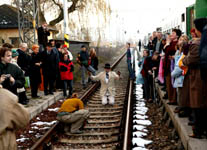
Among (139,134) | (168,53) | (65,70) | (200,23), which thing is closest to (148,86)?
(168,53)

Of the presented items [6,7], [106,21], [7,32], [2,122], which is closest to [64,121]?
[2,122]

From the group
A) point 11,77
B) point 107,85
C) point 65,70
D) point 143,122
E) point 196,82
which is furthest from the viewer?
point 65,70

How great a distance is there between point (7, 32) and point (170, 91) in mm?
24671

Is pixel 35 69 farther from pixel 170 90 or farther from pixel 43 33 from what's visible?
pixel 170 90

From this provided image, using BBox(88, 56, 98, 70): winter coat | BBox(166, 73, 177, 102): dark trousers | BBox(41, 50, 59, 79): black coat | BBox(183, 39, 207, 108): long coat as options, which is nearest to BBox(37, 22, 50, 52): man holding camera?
BBox(41, 50, 59, 79): black coat

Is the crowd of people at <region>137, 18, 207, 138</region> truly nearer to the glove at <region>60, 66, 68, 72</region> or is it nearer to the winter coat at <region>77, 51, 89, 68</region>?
the glove at <region>60, 66, 68, 72</region>

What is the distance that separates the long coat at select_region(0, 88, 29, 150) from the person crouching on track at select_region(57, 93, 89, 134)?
13.1 ft

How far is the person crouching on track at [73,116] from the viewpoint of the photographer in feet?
23.5

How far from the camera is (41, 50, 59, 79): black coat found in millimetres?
10677

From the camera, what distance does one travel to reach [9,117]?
9.93 feet

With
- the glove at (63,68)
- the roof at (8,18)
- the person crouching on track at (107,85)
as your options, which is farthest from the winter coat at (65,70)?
the roof at (8,18)

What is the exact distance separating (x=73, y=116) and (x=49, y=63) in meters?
4.06

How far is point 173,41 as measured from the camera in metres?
7.88

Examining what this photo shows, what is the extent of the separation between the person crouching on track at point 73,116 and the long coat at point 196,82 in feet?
10.3
